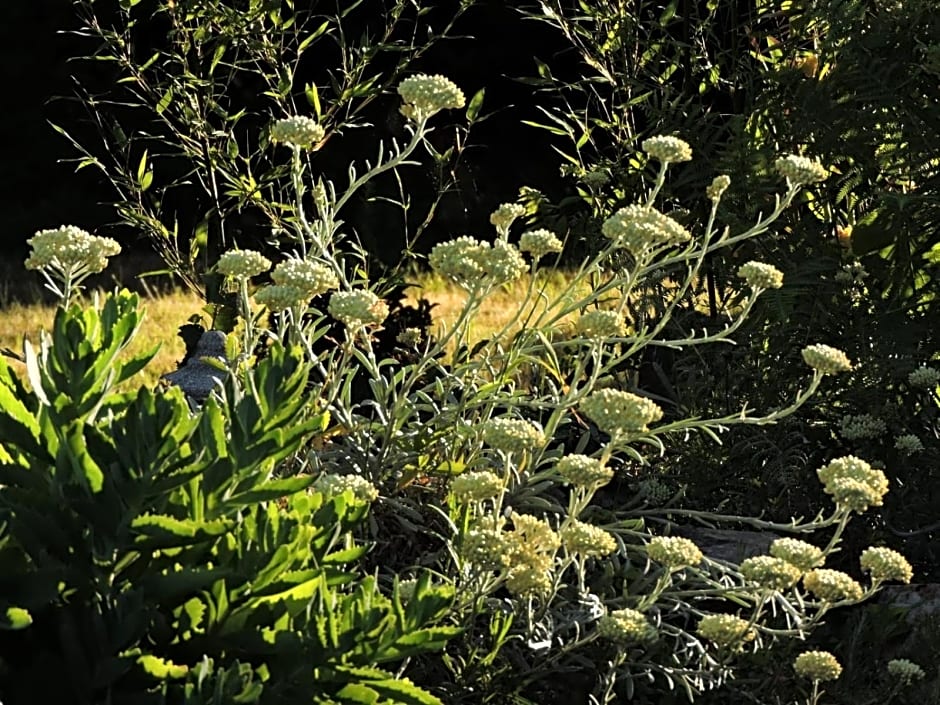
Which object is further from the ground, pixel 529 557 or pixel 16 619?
pixel 16 619

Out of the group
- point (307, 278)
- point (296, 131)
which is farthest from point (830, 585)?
point (296, 131)

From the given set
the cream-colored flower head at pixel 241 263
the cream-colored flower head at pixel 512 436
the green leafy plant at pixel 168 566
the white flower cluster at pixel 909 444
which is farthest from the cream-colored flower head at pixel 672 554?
the white flower cluster at pixel 909 444

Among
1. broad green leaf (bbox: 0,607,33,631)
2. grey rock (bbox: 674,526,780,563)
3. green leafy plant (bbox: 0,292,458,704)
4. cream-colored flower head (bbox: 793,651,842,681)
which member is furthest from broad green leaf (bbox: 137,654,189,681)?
grey rock (bbox: 674,526,780,563)

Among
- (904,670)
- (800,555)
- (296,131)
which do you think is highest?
(296,131)

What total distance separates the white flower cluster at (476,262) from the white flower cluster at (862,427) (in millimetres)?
961

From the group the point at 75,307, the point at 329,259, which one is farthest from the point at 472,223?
the point at 75,307

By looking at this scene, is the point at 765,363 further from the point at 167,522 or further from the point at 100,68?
the point at 100,68

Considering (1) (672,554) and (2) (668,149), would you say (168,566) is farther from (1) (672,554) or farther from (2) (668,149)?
(2) (668,149)

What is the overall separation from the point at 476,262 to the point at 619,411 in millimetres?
373

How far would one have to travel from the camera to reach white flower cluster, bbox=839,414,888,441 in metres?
2.81

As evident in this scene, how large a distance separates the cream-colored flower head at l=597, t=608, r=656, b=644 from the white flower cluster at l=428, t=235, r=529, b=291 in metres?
0.55

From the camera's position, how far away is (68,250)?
6.62 ft

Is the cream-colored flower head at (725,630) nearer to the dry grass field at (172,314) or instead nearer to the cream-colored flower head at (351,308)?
the cream-colored flower head at (351,308)

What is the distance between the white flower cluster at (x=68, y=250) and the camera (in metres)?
2.02
